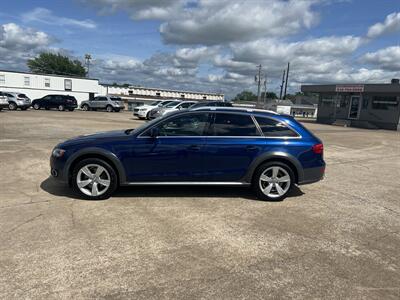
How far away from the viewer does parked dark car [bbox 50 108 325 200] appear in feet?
17.4

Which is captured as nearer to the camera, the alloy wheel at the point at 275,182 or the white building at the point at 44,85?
the alloy wheel at the point at 275,182

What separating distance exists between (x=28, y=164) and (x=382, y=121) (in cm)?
2825

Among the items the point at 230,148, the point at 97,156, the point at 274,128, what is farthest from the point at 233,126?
the point at 97,156

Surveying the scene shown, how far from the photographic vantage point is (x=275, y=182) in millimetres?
5648

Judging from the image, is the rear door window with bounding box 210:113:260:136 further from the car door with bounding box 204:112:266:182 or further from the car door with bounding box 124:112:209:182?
the car door with bounding box 124:112:209:182

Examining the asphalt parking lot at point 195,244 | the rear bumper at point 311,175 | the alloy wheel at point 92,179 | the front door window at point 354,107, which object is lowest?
the asphalt parking lot at point 195,244

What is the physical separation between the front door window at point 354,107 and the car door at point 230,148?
2820 centimetres

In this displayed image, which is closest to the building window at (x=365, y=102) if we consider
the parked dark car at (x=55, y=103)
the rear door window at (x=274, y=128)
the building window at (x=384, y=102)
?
the building window at (x=384, y=102)

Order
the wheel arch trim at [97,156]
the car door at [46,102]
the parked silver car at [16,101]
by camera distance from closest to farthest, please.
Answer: the wheel arch trim at [97,156]
the parked silver car at [16,101]
the car door at [46,102]

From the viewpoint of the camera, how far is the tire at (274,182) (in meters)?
5.61

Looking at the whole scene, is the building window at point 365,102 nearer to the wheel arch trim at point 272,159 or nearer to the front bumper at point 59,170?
the wheel arch trim at point 272,159

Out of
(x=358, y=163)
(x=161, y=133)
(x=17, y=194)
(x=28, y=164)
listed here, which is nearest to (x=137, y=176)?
(x=161, y=133)

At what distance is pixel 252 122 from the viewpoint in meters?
5.68

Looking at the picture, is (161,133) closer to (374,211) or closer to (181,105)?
(374,211)
